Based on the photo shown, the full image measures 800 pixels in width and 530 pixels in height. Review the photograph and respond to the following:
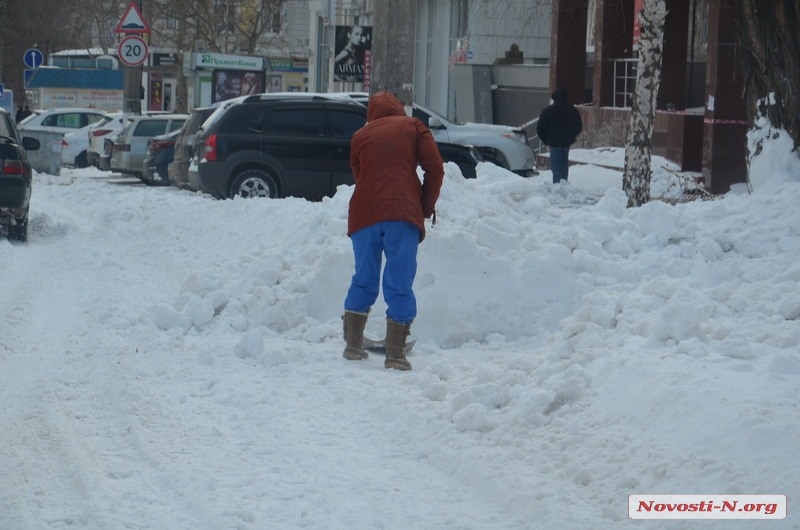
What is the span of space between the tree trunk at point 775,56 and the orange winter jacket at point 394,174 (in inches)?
209

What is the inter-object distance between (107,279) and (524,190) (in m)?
3.95

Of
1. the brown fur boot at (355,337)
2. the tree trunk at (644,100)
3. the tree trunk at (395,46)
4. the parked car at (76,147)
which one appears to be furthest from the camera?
the parked car at (76,147)

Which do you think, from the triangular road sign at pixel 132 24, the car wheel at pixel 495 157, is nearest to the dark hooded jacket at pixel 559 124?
the car wheel at pixel 495 157

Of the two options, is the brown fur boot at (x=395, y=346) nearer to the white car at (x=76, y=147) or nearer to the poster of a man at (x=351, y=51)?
the poster of a man at (x=351, y=51)

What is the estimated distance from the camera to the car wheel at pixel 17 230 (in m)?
14.9

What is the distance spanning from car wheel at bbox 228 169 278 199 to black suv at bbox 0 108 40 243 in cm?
386

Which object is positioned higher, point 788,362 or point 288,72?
point 288,72

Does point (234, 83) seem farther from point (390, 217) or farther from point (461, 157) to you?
point (390, 217)

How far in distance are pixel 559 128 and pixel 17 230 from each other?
8479mm

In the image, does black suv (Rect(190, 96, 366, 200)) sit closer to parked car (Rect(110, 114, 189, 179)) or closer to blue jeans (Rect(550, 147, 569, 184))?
blue jeans (Rect(550, 147, 569, 184))

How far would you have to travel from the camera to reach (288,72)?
58.9m

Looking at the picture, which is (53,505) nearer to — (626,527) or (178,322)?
(626,527)

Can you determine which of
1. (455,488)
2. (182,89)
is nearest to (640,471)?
(455,488)

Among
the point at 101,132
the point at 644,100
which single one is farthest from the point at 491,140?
the point at 101,132
